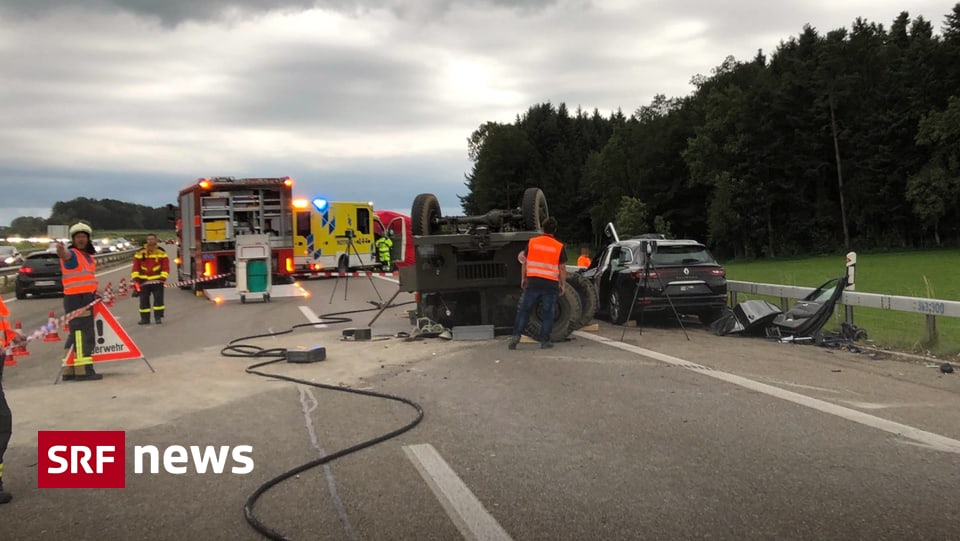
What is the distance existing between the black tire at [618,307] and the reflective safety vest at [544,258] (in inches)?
109

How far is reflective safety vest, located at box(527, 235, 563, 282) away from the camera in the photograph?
10.9m

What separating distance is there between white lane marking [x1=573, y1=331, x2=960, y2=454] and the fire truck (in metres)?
15.0

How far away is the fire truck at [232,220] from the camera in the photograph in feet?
71.6

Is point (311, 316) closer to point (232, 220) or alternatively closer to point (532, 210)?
point (532, 210)

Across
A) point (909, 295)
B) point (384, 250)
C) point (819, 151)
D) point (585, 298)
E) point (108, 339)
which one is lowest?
point (909, 295)

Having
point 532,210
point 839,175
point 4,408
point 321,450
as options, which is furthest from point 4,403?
point 839,175

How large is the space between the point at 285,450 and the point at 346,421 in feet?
3.21

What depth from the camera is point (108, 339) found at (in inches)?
362

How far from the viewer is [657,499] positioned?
4.48m

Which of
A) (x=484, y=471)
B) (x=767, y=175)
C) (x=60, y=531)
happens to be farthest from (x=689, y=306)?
(x=767, y=175)

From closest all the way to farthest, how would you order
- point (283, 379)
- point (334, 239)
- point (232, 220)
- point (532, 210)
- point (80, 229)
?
point (283, 379)
point (80, 229)
point (532, 210)
point (232, 220)
point (334, 239)

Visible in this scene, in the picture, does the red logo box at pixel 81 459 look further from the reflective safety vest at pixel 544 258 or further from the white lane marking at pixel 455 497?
the reflective safety vest at pixel 544 258

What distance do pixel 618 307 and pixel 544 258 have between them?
325 cm

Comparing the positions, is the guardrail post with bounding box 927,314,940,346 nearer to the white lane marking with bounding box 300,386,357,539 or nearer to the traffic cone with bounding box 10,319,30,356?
the white lane marking with bounding box 300,386,357,539
